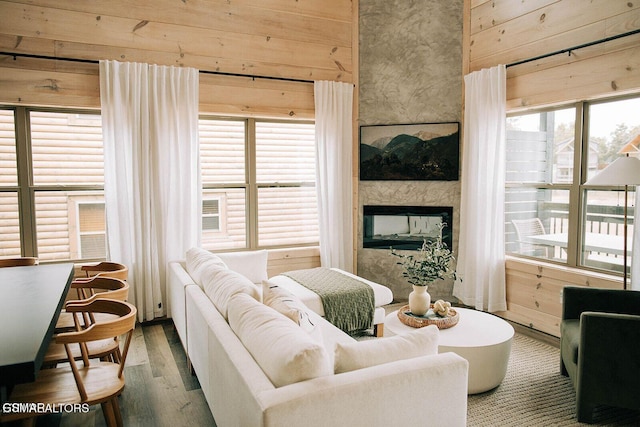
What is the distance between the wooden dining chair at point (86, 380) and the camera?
2.04m

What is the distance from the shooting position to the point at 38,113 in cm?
417

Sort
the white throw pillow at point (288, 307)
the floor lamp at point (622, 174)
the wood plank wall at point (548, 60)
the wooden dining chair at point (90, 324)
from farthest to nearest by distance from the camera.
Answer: the wood plank wall at point (548, 60) → the floor lamp at point (622, 174) → the wooden dining chair at point (90, 324) → the white throw pillow at point (288, 307)

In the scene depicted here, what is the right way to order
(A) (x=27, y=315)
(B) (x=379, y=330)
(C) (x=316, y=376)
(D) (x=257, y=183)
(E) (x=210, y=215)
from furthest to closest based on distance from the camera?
1. (D) (x=257, y=183)
2. (E) (x=210, y=215)
3. (B) (x=379, y=330)
4. (A) (x=27, y=315)
5. (C) (x=316, y=376)

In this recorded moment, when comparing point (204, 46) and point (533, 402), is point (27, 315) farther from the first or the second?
point (204, 46)

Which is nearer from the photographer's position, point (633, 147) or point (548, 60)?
point (633, 147)

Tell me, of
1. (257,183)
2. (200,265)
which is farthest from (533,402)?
(257,183)

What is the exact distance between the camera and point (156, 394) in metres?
3.03

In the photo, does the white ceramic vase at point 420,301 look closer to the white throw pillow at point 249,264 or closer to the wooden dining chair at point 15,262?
the white throw pillow at point 249,264

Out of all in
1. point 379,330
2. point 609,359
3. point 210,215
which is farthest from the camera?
point 210,215

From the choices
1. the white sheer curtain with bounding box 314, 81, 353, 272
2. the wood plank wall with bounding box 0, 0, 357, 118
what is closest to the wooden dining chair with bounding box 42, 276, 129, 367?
the wood plank wall with bounding box 0, 0, 357, 118

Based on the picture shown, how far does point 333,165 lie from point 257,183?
0.90 meters

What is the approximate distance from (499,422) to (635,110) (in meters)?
2.70

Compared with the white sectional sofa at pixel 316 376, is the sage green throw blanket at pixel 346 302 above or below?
below

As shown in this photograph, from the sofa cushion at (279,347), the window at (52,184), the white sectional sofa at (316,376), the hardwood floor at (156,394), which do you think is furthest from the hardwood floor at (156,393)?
the window at (52,184)
